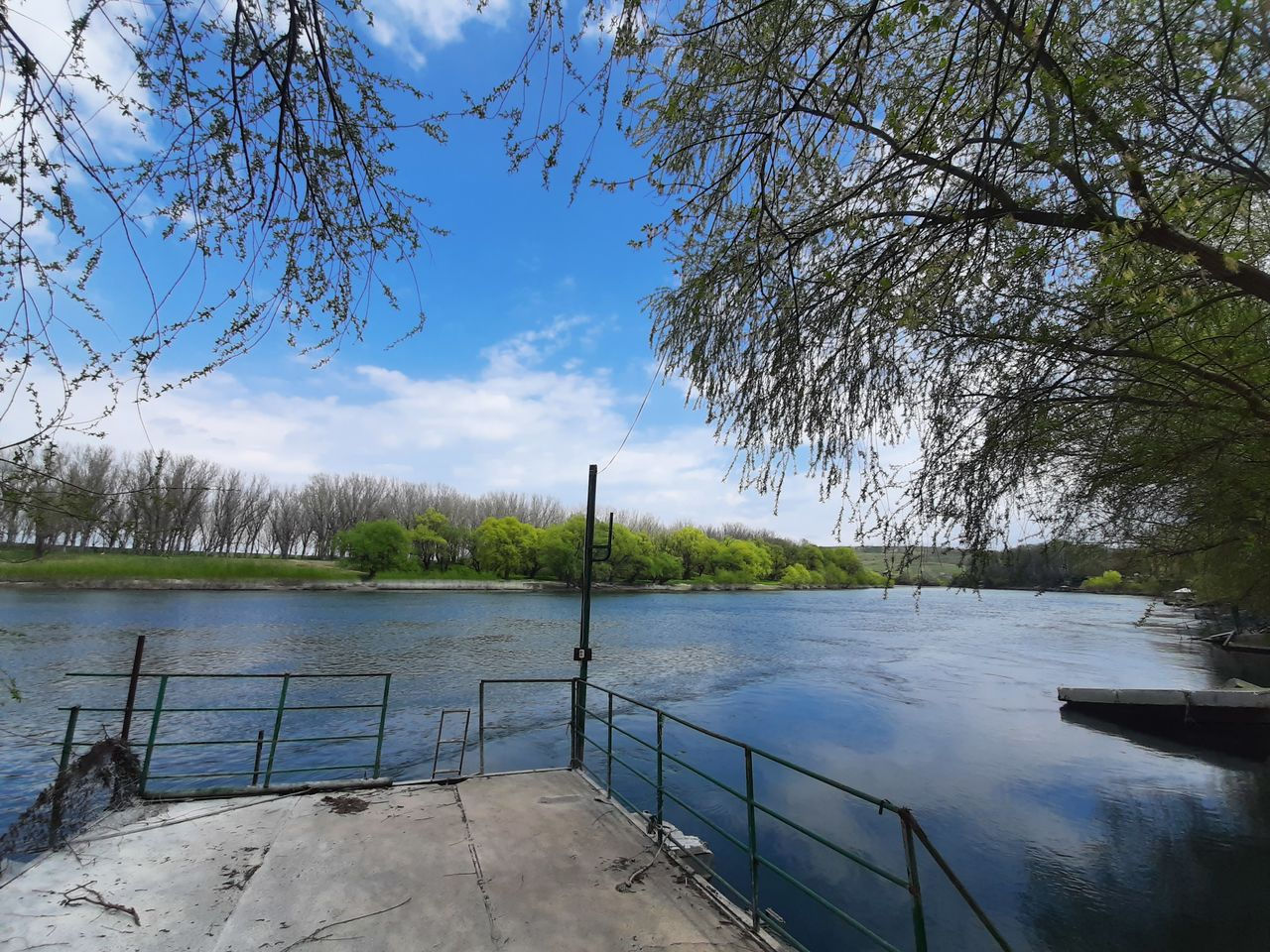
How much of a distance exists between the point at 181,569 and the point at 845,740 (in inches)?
2393

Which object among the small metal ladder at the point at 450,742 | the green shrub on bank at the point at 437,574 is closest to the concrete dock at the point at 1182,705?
the small metal ladder at the point at 450,742

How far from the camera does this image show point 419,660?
24.4 m

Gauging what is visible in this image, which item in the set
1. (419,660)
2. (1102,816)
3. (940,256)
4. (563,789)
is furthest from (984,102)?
(419,660)

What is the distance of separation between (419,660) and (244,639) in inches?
371

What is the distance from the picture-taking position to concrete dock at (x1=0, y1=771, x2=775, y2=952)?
3510 millimetres

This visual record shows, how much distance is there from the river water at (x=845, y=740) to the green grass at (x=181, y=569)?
43.4 feet

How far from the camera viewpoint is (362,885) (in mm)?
4035

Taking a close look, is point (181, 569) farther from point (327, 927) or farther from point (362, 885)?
point (327, 927)

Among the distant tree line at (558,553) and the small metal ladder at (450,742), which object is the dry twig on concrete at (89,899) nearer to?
the small metal ladder at (450,742)

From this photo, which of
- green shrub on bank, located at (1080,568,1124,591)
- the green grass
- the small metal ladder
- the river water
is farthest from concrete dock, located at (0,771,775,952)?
the green grass

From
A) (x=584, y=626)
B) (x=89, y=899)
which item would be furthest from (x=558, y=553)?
(x=89, y=899)

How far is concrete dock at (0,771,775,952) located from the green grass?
47814 mm

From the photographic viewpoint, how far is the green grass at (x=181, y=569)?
47.3m

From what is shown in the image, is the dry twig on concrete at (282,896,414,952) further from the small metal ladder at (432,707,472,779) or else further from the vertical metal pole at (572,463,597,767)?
the vertical metal pole at (572,463,597,767)
